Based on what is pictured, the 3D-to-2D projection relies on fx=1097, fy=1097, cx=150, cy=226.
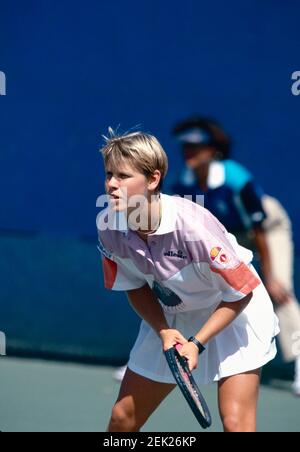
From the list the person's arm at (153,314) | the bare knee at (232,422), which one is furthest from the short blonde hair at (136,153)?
the bare knee at (232,422)

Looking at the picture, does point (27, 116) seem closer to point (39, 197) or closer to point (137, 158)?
point (39, 197)

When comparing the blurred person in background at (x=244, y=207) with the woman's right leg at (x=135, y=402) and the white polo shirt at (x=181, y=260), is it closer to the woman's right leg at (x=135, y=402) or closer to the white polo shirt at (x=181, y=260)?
the white polo shirt at (x=181, y=260)

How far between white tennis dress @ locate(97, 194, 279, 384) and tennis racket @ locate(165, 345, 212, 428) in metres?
0.20

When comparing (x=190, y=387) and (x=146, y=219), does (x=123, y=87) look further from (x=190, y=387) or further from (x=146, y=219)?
(x=190, y=387)

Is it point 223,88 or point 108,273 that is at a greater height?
point 223,88

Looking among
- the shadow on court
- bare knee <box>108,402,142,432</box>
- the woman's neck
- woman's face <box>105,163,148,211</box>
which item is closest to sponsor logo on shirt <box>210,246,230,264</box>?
the woman's neck

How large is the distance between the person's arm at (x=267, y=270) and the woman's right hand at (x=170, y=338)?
2133mm

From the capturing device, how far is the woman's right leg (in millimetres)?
3734

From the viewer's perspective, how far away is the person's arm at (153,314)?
360cm

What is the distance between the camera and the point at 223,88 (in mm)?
5684

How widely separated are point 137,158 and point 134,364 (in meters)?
0.75

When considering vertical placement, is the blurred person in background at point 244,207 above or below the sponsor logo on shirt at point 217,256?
above
